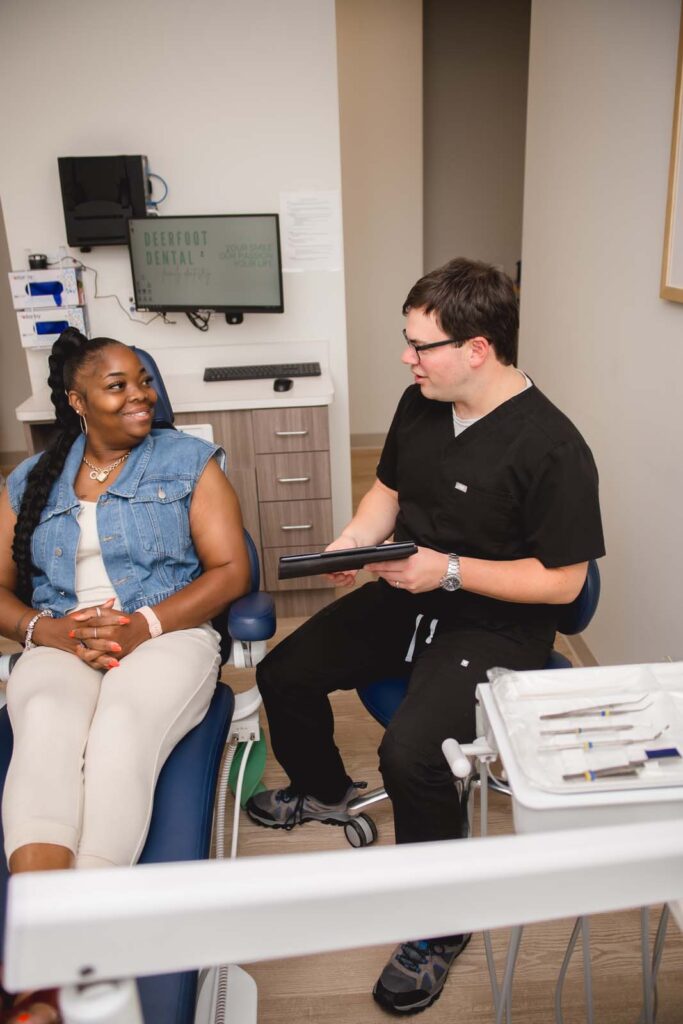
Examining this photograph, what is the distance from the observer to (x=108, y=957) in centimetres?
47

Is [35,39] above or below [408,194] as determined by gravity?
above

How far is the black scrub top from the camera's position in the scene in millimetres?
1438

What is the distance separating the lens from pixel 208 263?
9.50ft

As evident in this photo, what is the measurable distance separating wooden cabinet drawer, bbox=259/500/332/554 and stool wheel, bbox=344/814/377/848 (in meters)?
1.20

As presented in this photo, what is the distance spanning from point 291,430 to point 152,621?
122 cm

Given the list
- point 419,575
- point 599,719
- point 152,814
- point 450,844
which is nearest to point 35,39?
point 419,575

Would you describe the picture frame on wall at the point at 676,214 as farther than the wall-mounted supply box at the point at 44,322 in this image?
No

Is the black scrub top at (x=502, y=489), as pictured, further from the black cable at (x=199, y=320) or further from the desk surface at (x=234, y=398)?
the black cable at (x=199, y=320)

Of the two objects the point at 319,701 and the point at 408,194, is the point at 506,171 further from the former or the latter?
the point at 319,701

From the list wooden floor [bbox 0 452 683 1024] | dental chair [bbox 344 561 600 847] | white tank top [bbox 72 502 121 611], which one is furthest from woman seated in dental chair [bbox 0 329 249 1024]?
wooden floor [bbox 0 452 683 1024]

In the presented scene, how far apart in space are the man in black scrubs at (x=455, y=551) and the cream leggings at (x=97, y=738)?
29 centimetres

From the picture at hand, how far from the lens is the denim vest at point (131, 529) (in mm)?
1713

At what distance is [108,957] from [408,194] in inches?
169

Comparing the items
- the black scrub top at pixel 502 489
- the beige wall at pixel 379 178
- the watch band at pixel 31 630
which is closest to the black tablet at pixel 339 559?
the black scrub top at pixel 502 489
